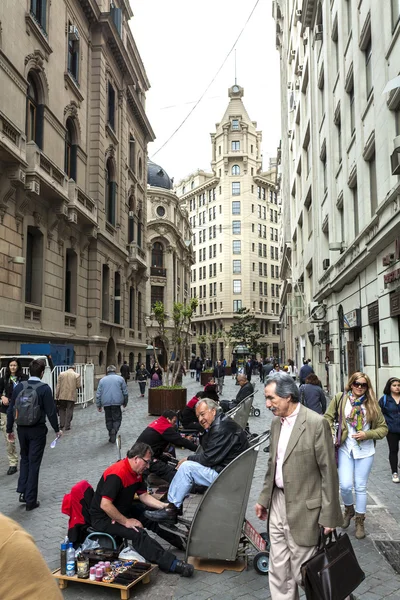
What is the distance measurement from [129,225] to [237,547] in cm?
3446

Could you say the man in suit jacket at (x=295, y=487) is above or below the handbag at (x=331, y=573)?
above

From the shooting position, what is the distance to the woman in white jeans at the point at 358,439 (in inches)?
225

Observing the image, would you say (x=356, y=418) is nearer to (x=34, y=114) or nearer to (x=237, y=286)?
(x=34, y=114)

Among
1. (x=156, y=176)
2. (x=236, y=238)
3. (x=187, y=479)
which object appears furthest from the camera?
(x=236, y=238)

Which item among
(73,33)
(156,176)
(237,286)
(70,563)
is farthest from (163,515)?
(237,286)

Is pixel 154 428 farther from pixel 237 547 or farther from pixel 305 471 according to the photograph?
pixel 305 471

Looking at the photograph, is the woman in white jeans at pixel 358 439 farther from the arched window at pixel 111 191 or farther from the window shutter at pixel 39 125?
the arched window at pixel 111 191

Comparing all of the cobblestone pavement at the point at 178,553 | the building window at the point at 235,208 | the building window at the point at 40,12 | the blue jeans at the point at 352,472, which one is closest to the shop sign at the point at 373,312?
the cobblestone pavement at the point at 178,553

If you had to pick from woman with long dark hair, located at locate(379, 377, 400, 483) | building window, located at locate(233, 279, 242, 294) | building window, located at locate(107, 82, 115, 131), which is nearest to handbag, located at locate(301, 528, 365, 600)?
woman with long dark hair, located at locate(379, 377, 400, 483)

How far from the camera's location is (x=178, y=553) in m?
5.38

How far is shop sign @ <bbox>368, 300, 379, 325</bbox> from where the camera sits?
48.3ft

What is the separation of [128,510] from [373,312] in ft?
37.7

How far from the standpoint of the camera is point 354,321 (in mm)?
17422

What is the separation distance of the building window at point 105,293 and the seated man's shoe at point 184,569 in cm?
2664
